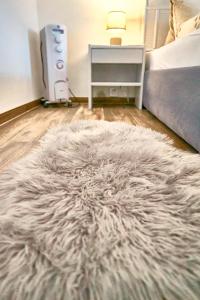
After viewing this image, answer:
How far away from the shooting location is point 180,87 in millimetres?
1001

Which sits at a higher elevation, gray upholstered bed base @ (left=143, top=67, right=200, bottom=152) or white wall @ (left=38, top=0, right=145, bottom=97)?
white wall @ (left=38, top=0, right=145, bottom=97)

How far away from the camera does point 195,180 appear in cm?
57

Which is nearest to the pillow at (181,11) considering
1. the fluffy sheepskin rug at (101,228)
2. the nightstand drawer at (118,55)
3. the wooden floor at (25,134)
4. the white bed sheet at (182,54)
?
the nightstand drawer at (118,55)

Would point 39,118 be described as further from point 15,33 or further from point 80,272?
point 80,272

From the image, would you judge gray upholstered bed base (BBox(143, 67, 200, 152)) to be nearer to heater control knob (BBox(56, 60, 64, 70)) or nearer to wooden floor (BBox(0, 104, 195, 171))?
wooden floor (BBox(0, 104, 195, 171))

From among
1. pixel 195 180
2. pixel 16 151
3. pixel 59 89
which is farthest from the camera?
pixel 59 89

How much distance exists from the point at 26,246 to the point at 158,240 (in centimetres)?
24

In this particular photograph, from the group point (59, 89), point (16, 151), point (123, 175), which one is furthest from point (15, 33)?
point (123, 175)

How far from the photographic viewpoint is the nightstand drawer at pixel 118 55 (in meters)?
1.88

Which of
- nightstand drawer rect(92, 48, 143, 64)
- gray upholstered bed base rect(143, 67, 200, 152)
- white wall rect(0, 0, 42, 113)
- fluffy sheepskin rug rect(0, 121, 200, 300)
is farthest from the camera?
nightstand drawer rect(92, 48, 143, 64)

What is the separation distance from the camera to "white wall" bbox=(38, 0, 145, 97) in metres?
2.19

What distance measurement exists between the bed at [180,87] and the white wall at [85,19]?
0.81 meters

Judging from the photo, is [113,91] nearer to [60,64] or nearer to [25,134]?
[60,64]

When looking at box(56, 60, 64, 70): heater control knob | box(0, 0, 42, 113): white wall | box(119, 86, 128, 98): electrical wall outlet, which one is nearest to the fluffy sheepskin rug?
box(0, 0, 42, 113): white wall
